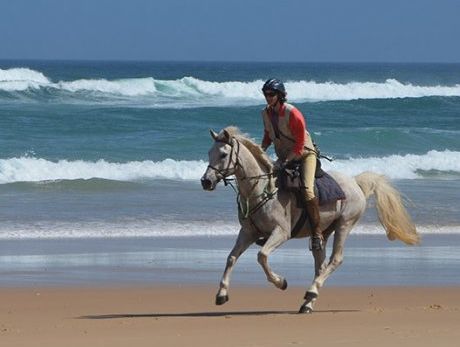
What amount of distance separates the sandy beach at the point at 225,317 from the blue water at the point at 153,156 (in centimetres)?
442

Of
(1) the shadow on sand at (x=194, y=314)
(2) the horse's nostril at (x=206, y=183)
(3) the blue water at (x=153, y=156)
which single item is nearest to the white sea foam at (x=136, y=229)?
(3) the blue water at (x=153, y=156)

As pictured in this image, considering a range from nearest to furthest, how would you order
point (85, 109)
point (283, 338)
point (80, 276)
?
point (283, 338), point (80, 276), point (85, 109)

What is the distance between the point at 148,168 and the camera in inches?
932

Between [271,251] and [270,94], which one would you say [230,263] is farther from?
[270,94]

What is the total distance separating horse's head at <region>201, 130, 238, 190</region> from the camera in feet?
29.3

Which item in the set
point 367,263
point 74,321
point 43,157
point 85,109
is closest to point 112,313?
point 74,321

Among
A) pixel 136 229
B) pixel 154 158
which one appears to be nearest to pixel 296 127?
pixel 136 229

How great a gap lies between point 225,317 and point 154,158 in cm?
1740

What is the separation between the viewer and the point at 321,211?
9.62m

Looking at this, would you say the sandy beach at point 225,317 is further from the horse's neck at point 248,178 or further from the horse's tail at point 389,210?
the horse's neck at point 248,178

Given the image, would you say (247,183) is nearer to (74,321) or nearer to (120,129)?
(74,321)

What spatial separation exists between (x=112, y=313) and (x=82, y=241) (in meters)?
4.75

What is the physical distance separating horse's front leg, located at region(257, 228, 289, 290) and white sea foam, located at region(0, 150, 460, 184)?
12828mm

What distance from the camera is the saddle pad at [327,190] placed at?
952 centimetres
